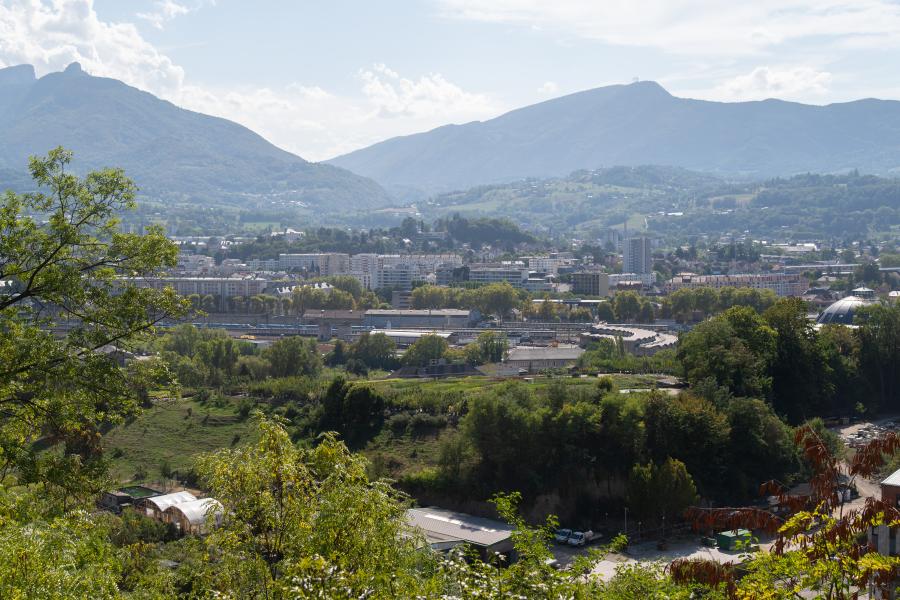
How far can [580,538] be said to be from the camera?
71.1ft

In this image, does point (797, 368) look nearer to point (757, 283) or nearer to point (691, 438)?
point (691, 438)

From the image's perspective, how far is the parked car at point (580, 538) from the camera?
2153 cm

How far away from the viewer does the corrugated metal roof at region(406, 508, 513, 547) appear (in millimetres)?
20328

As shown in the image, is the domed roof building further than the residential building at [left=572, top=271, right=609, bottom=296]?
No

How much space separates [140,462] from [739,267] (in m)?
83.0

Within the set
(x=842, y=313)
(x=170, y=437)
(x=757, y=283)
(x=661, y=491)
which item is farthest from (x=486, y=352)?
(x=757, y=283)

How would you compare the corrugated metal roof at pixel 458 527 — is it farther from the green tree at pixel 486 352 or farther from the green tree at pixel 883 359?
the green tree at pixel 486 352

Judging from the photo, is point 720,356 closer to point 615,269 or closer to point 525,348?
point 525,348

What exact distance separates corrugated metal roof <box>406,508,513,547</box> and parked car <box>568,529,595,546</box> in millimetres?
1321

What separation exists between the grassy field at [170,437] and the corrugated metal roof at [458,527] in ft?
24.3

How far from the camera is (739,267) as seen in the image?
101500 mm

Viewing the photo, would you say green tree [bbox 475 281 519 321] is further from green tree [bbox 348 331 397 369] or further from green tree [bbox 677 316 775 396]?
green tree [bbox 677 316 775 396]

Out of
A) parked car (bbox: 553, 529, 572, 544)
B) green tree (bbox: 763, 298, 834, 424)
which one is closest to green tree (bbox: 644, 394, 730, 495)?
parked car (bbox: 553, 529, 572, 544)

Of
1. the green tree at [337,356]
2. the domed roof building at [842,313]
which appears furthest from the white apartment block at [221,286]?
the domed roof building at [842,313]
